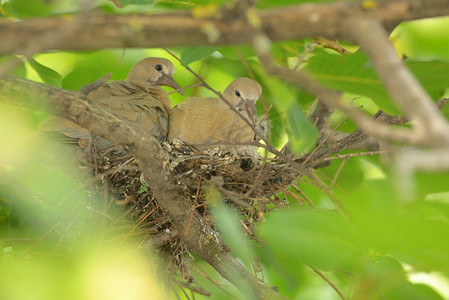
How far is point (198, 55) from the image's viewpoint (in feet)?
6.57

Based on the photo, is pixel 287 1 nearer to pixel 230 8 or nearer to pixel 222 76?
pixel 230 8

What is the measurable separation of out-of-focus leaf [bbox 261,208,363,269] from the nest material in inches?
59.2

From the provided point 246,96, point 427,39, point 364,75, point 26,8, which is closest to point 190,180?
point 246,96

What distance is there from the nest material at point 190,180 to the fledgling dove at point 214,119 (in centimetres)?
26

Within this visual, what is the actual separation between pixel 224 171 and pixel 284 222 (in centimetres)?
167

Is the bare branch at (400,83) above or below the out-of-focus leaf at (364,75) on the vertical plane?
above

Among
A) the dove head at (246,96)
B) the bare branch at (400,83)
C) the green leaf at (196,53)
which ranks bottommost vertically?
the dove head at (246,96)

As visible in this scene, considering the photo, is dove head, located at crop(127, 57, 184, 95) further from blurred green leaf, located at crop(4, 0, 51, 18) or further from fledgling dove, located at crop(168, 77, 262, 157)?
blurred green leaf, located at crop(4, 0, 51, 18)

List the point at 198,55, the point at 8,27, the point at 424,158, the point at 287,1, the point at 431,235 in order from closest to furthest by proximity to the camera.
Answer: the point at 424,158, the point at 431,235, the point at 8,27, the point at 198,55, the point at 287,1

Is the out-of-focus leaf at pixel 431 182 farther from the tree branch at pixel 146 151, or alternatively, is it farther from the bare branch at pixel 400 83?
the tree branch at pixel 146 151

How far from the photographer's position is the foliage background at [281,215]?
119 centimetres

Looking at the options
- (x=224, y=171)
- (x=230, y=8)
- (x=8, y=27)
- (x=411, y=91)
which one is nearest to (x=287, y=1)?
(x=224, y=171)

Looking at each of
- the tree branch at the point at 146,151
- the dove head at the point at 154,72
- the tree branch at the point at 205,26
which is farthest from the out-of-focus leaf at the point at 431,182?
the dove head at the point at 154,72

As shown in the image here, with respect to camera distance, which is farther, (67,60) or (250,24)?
(67,60)
